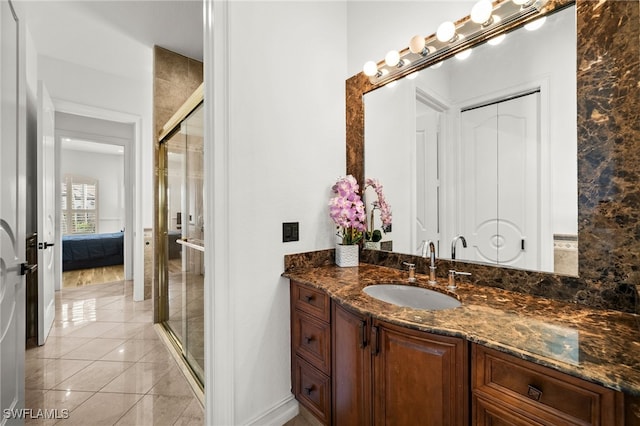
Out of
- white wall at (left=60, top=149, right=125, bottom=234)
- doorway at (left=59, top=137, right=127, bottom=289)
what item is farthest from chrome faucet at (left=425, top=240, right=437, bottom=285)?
white wall at (left=60, top=149, right=125, bottom=234)

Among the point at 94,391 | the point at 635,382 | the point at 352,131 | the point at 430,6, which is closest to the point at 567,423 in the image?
the point at 635,382

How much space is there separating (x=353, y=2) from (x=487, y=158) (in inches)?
54.7

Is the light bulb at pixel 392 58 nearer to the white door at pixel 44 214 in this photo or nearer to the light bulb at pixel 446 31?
the light bulb at pixel 446 31

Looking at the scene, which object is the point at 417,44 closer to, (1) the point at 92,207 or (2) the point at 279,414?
(2) the point at 279,414

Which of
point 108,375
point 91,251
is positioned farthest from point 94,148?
point 108,375

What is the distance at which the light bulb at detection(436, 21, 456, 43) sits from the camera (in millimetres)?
1284

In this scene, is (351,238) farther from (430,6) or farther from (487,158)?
(430,6)

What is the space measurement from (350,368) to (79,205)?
8.33 metres

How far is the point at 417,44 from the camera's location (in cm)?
140

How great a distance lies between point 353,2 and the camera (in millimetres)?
1840

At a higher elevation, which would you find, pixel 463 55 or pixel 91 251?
pixel 463 55

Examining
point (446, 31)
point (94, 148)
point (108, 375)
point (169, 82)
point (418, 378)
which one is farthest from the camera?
point (94, 148)

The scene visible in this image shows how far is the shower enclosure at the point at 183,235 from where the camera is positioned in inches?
79.6

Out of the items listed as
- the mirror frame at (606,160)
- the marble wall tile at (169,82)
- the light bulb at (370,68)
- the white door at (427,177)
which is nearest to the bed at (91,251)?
the marble wall tile at (169,82)
